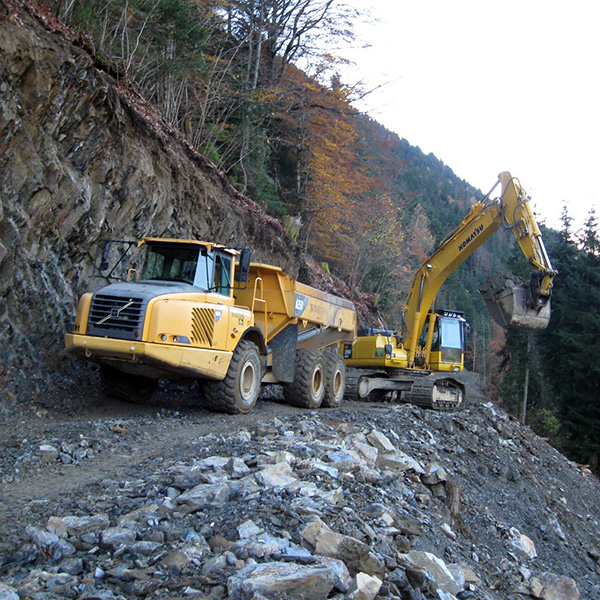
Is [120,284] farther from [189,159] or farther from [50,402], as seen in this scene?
[189,159]

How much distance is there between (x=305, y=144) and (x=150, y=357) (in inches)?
742

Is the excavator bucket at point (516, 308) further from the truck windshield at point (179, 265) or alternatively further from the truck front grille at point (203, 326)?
the truck front grille at point (203, 326)

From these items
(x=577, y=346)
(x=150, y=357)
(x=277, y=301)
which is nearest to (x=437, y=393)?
(x=277, y=301)

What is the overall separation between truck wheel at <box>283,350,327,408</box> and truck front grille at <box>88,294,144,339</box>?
395cm

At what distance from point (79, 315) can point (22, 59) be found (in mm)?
3820

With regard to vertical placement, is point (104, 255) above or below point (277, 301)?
above

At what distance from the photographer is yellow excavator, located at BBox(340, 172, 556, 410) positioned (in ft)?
42.4

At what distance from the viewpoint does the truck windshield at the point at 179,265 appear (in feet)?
29.3

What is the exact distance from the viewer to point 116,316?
7.97m

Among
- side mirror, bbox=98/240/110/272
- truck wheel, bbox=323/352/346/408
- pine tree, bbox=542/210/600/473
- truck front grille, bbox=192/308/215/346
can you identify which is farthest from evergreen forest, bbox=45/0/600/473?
truck wheel, bbox=323/352/346/408

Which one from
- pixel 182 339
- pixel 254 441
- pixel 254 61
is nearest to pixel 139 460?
pixel 254 441

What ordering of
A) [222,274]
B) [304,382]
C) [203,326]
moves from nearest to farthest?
[203,326] → [222,274] → [304,382]

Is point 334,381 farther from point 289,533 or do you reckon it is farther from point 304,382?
point 289,533

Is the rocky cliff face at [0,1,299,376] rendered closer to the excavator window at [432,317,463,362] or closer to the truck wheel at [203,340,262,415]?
the truck wheel at [203,340,262,415]
